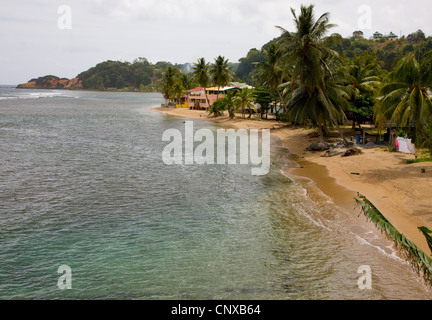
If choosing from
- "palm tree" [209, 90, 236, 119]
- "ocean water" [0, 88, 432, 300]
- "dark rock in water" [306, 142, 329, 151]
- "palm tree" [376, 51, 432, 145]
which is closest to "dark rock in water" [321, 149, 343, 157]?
"dark rock in water" [306, 142, 329, 151]

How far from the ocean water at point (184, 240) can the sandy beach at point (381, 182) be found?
1.40 meters

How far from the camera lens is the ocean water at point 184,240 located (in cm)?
1283

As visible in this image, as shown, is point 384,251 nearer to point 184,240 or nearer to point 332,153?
point 184,240

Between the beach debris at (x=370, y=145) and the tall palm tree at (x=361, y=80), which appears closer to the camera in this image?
the beach debris at (x=370, y=145)

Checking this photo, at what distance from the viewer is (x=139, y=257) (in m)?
15.2

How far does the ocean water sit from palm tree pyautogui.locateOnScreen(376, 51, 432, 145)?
8.11 meters

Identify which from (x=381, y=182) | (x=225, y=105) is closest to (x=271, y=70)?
(x=225, y=105)

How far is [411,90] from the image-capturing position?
25.1m

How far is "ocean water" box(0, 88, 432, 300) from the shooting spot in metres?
12.8

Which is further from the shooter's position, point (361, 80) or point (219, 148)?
point (361, 80)

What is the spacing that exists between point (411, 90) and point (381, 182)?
6677mm

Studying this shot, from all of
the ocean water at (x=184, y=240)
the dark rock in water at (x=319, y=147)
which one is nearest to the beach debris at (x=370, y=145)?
the dark rock in water at (x=319, y=147)

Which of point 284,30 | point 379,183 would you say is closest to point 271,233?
point 379,183

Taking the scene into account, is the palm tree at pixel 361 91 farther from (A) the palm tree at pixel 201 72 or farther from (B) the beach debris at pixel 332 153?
(A) the palm tree at pixel 201 72
